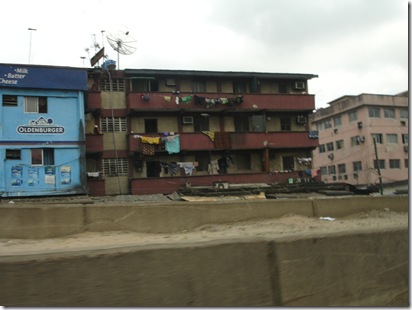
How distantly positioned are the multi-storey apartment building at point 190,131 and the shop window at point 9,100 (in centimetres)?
507

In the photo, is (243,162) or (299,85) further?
(299,85)

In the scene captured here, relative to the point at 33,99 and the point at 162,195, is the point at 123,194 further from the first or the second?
the point at 33,99

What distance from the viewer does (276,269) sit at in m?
4.17

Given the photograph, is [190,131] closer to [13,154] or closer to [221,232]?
[13,154]

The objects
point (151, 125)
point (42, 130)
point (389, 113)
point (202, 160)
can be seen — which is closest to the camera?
point (42, 130)

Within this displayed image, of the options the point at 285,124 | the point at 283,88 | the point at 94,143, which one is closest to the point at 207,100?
the point at 285,124

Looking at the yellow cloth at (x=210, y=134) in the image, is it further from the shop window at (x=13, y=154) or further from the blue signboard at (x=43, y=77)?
the shop window at (x=13, y=154)

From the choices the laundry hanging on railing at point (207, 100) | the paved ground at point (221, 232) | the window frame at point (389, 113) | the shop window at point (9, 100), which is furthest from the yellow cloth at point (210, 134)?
the window frame at point (389, 113)

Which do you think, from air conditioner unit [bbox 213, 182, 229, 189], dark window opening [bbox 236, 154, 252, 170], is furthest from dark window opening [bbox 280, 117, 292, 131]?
air conditioner unit [bbox 213, 182, 229, 189]

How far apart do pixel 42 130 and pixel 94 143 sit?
12.5 ft

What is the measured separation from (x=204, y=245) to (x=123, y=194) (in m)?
27.3

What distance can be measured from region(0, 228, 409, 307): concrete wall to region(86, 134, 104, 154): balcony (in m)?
26.4

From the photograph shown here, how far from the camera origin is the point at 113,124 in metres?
31.6

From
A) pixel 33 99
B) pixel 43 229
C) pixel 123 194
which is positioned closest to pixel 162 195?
pixel 123 194
